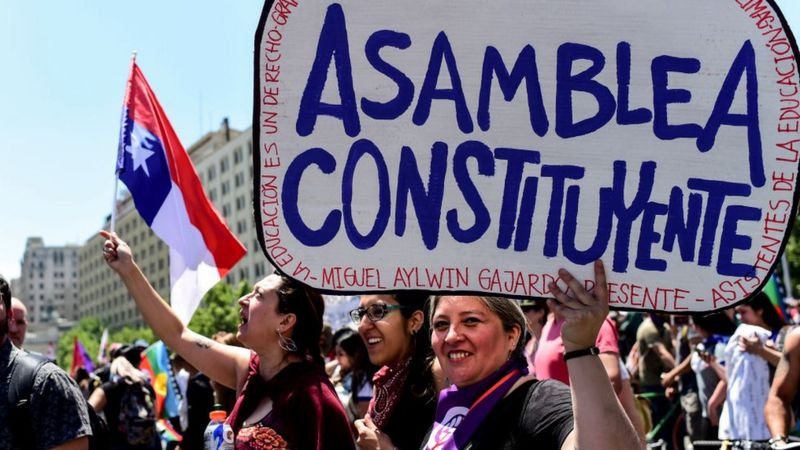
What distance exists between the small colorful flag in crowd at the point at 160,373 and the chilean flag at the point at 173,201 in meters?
6.38

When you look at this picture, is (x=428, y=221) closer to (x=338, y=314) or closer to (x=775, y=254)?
(x=775, y=254)

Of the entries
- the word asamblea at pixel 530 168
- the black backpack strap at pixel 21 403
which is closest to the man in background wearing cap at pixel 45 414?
the black backpack strap at pixel 21 403

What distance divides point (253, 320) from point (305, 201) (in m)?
1.60

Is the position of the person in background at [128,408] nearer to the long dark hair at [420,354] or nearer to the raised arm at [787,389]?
the long dark hair at [420,354]

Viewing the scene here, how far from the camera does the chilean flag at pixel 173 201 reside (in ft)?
17.4

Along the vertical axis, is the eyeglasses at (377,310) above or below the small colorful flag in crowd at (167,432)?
above

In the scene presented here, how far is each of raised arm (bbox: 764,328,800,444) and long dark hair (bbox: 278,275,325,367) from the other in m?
2.11

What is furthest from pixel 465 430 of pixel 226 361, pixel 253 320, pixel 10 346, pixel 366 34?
pixel 10 346

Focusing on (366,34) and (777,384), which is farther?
(777,384)

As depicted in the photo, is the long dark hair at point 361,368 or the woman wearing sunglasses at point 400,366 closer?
the woman wearing sunglasses at point 400,366

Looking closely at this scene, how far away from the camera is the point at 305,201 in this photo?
232 cm

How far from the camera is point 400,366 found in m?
3.77

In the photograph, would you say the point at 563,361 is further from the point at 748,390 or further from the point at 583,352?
the point at 583,352

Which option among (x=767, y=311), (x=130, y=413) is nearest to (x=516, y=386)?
(x=767, y=311)
